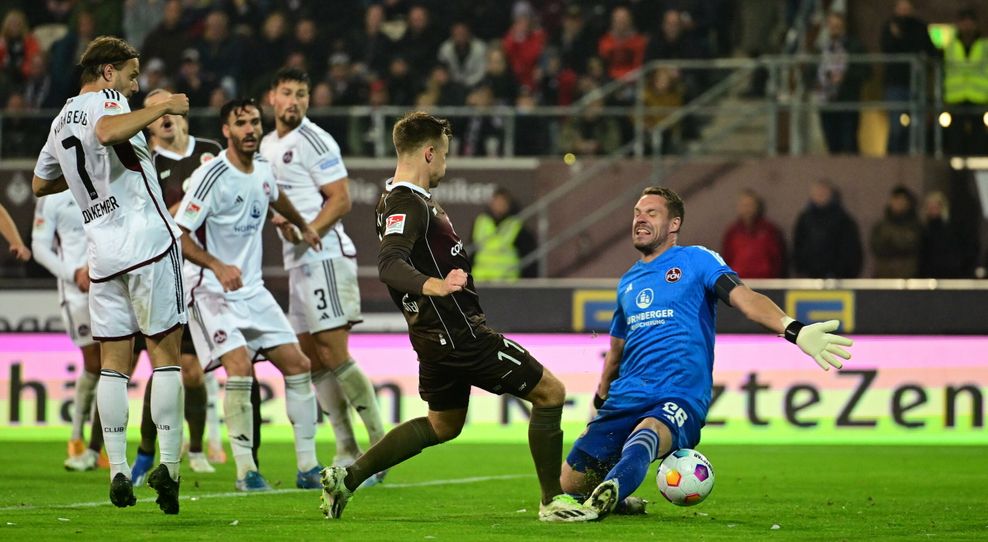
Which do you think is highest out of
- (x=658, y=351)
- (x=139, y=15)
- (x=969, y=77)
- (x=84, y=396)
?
(x=139, y=15)

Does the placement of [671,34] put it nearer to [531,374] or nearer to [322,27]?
[322,27]

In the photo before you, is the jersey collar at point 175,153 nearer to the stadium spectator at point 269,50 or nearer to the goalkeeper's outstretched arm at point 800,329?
the goalkeeper's outstretched arm at point 800,329

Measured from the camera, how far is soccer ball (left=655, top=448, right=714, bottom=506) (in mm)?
7246

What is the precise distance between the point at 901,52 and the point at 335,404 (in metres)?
10.3

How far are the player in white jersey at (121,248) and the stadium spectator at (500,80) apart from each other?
1178cm

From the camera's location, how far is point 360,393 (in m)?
9.92

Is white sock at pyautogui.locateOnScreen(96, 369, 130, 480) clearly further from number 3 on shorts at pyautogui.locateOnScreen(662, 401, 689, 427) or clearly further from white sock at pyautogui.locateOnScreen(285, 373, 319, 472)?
number 3 on shorts at pyautogui.locateOnScreen(662, 401, 689, 427)

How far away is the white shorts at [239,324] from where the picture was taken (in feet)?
30.4

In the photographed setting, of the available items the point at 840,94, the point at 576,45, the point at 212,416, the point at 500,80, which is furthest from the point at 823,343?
the point at 576,45

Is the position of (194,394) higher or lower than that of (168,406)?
lower

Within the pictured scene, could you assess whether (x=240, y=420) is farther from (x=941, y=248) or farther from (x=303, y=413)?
(x=941, y=248)

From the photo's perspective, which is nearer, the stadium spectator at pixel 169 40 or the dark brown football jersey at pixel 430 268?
Answer: the dark brown football jersey at pixel 430 268

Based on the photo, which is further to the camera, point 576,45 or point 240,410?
point 576,45

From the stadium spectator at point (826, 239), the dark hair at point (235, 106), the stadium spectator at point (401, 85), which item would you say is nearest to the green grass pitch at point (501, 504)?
the dark hair at point (235, 106)
